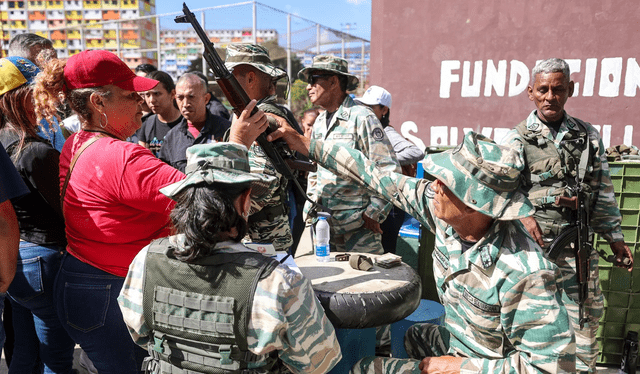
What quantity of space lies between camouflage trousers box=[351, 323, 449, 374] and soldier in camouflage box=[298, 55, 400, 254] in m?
1.17

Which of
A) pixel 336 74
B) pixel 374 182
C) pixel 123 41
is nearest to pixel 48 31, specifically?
pixel 123 41

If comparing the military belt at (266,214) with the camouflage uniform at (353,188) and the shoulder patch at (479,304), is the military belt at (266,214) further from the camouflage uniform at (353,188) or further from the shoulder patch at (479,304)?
the shoulder patch at (479,304)

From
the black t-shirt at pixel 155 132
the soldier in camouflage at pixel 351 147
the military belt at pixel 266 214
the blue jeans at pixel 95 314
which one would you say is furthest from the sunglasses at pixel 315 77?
the blue jeans at pixel 95 314

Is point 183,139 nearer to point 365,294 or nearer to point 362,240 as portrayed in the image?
point 362,240

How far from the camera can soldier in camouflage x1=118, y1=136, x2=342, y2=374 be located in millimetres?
1467

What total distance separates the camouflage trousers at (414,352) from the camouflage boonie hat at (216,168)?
3.39ft

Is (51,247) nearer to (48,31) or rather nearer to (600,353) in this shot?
(600,353)

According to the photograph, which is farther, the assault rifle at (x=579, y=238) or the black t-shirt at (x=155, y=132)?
the black t-shirt at (x=155, y=132)

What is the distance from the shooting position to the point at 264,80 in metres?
3.13

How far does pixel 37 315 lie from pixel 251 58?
197 cm

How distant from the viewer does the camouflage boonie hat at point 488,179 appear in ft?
5.61

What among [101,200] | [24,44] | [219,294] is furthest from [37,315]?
[24,44]

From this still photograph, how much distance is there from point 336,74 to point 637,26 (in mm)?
4959

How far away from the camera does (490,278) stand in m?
1.74
